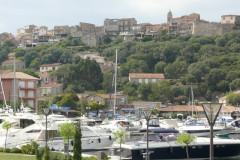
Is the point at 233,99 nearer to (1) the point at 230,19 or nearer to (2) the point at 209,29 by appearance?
(2) the point at 209,29

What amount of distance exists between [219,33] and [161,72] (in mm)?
43407

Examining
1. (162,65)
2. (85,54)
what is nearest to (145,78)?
(162,65)

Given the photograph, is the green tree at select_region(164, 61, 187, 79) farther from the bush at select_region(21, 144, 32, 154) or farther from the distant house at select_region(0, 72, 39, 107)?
the bush at select_region(21, 144, 32, 154)

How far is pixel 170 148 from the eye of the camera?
1374 inches

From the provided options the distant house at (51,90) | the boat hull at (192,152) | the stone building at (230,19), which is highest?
the stone building at (230,19)

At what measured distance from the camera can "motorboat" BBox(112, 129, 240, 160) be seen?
34156 millimetres

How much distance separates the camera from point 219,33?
168 metres

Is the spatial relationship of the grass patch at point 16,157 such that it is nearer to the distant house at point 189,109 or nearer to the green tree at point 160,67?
the distant house at point 189,109

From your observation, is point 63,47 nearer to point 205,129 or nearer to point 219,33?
point 219,33

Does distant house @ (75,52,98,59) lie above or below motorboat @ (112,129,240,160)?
above

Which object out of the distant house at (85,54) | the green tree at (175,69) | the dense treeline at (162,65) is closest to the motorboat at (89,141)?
the dense treeline at (162,65)

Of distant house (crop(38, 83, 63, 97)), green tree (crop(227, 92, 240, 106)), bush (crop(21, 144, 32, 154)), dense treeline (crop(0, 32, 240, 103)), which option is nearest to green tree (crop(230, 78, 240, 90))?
dense treeline (crop(0, 32, 240, 103))

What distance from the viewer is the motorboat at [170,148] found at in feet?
112

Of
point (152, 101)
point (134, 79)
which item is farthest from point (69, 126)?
point (134, 79)
